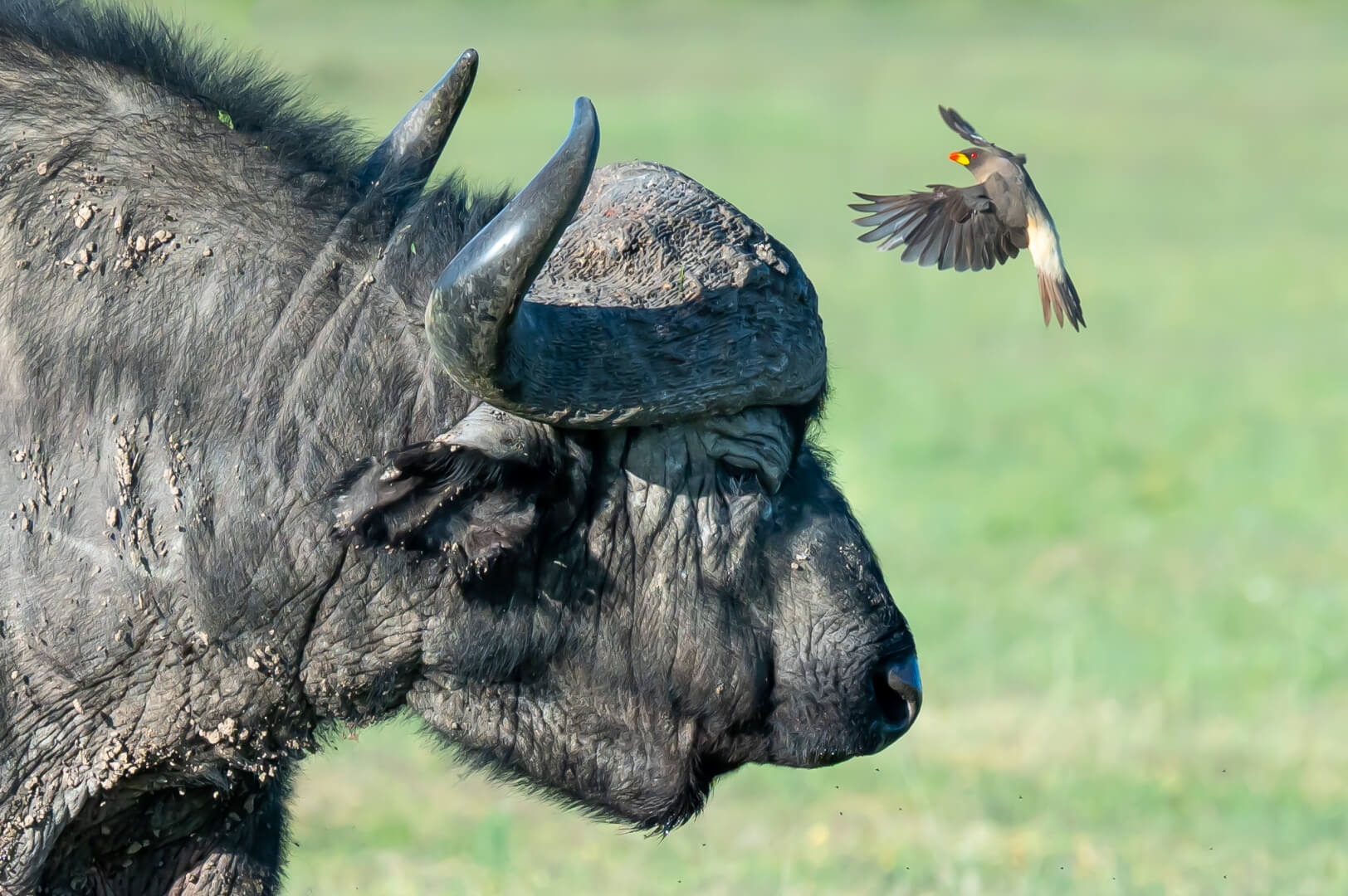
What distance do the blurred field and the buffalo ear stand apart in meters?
1.35

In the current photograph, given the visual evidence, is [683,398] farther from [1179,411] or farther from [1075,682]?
[1179,411]

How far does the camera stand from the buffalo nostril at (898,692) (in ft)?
15.0

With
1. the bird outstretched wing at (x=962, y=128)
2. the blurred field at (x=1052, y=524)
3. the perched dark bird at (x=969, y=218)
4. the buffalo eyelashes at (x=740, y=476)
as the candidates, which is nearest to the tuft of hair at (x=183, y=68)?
the blurred field at (x=1052, y=524)

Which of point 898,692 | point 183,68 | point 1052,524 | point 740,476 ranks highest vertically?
point 183,68

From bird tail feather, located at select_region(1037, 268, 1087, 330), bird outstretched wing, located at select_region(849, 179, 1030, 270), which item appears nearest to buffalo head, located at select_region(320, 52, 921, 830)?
bird tail feather, located at select_region(1037, 268, 1087, 330)

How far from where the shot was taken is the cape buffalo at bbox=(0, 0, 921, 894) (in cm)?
423


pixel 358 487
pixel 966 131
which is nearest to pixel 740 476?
pixel 358 487

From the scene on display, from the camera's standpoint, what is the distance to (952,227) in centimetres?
522

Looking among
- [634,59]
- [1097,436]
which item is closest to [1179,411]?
[1097,436]

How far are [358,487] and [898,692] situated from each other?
146cm

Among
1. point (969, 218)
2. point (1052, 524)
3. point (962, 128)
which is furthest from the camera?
point (1052, 524)

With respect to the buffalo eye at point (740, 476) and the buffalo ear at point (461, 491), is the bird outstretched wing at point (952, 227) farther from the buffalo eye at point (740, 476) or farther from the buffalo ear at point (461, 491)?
the buffalo ear at point (461, 491)

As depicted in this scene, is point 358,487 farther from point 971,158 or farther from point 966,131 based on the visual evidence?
point 971,158

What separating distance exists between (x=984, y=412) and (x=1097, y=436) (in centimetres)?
174
